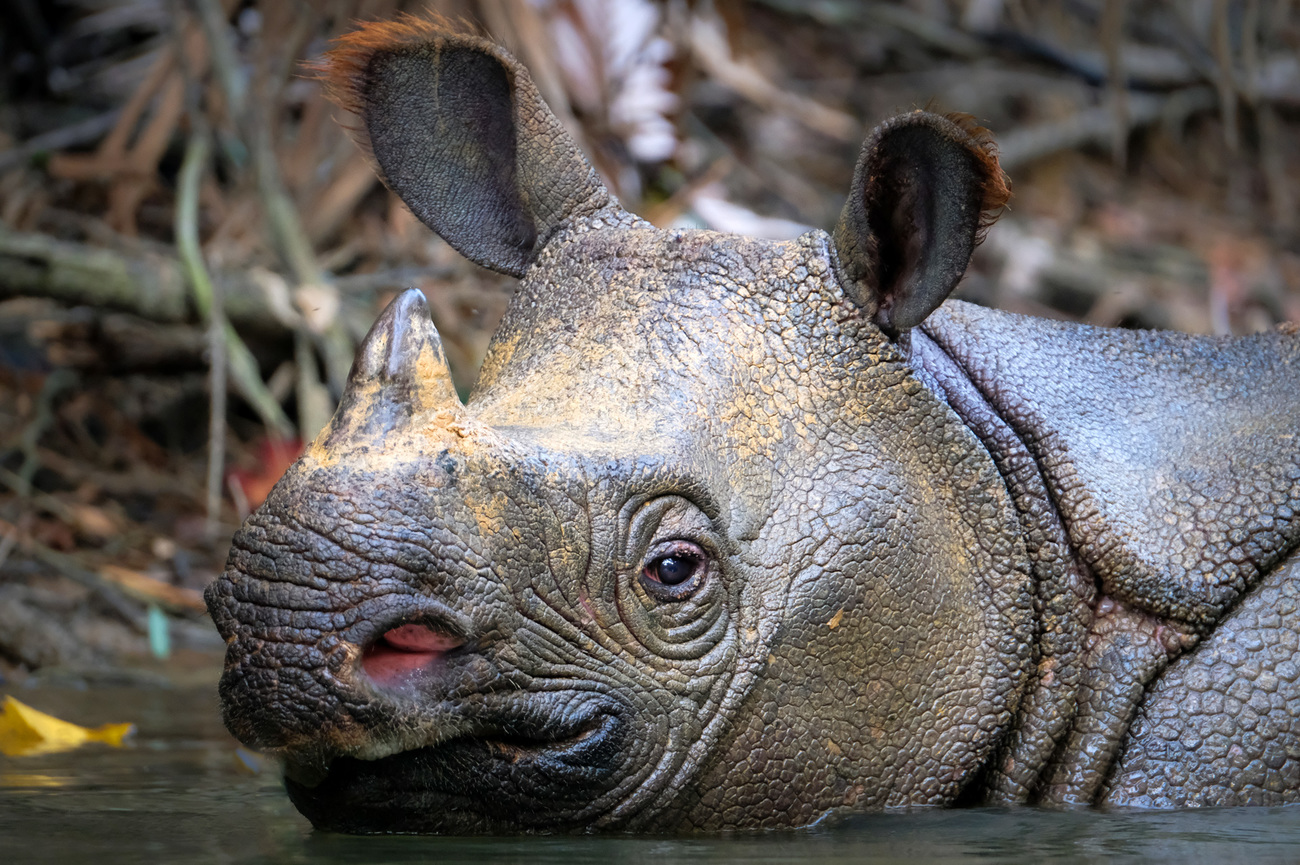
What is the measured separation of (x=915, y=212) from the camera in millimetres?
2996

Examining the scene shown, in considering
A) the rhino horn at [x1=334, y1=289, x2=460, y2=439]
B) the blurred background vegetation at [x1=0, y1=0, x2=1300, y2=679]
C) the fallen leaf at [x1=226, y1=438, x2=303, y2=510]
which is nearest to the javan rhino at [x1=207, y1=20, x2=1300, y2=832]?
the rhino horn at [x1=334, y1=289, x2=460, y2=439]

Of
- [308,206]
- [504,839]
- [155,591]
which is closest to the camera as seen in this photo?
[504,839]

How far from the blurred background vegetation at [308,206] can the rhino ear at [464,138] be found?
13 centimetres

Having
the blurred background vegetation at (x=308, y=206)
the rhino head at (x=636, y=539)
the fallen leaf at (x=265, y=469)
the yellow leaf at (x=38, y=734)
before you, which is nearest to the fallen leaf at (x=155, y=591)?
the blurred background vegetation at (x=308, y=206)

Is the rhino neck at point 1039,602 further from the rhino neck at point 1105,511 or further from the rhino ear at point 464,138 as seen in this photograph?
the rhino ear at point 464,138

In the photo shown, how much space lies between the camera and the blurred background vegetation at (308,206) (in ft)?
17.8

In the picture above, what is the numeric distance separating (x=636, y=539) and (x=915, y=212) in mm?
834

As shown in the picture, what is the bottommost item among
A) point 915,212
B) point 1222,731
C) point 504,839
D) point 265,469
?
point 265,469

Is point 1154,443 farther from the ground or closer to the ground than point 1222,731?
farther from the ground

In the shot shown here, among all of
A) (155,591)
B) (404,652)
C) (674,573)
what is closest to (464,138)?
(674,573)

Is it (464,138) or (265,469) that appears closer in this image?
(464,138)

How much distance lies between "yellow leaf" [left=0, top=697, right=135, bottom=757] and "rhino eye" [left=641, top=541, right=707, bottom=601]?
166 centimetres

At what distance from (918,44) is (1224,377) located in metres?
7.02

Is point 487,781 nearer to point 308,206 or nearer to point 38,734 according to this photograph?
point 38,734
